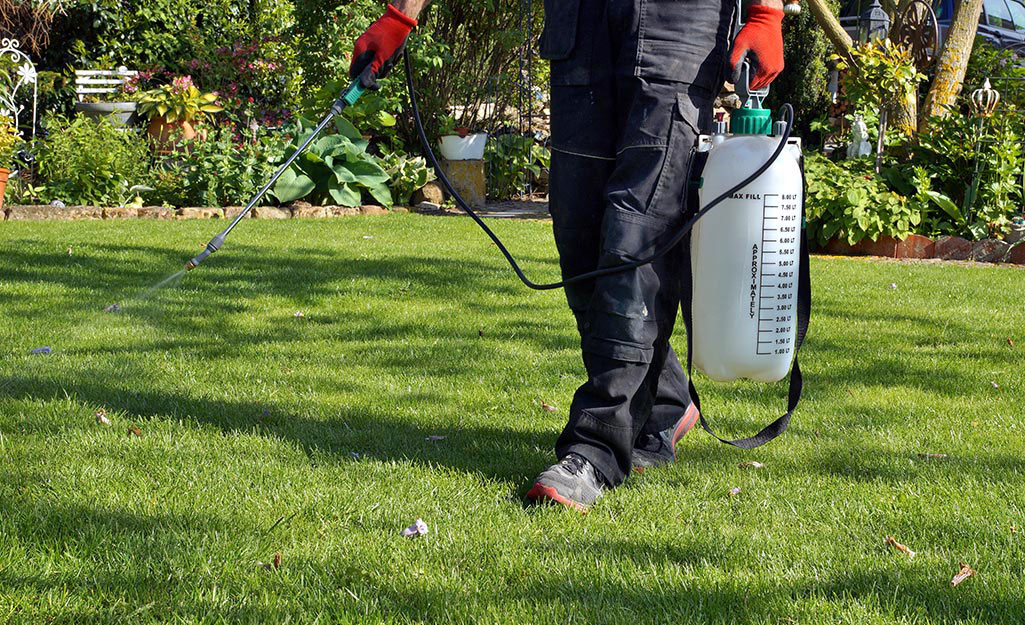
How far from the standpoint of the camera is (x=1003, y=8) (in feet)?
49.0

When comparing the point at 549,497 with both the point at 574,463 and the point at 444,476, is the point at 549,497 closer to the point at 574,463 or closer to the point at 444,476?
the point at 574,463

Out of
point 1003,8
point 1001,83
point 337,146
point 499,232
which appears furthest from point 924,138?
point 1003,8

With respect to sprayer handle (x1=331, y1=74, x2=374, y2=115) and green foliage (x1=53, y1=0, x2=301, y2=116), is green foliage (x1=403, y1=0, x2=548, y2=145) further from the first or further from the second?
sprayer handle (x1=331, y1=74, x2=374, y2=115)

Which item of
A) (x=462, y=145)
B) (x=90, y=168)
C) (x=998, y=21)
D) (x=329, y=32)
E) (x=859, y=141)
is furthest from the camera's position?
(x=998, y=21)

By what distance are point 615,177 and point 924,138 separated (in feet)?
21.1

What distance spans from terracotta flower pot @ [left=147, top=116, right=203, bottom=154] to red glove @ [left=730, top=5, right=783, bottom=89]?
8.23 metres

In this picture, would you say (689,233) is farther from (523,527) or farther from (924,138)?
(924,138)

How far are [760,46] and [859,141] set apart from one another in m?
6.72

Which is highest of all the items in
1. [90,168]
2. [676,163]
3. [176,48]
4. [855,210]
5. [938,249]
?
[176,48]

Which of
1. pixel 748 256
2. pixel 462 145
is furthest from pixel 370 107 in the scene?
pixel 748 256

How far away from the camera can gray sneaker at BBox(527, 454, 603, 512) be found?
2367 mm

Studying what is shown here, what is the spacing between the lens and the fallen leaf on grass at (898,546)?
214 centimetres

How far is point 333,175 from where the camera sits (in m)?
8.79

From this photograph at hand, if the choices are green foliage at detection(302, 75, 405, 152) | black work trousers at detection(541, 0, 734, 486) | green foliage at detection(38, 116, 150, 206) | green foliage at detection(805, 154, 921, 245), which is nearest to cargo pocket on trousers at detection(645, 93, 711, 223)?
black work trousers at detection(541, 0, 734, 486)
